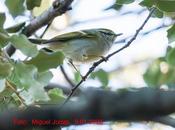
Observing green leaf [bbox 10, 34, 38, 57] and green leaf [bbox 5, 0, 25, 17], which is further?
green leaf [bbox 5, 0, 25, 17]

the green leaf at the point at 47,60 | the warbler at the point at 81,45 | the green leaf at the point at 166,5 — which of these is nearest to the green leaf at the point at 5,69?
the green leaf at the point at 47,60

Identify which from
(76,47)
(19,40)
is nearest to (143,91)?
(19,40)

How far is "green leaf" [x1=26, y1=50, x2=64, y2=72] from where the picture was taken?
100cm

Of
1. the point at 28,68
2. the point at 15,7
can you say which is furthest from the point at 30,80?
the point at 15,7

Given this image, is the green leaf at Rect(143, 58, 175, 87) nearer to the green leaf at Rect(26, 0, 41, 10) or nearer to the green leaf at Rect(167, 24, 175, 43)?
the green leaf at Rect(167, 24, 175, 43)

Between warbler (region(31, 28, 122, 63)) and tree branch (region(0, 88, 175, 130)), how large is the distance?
1154 mm

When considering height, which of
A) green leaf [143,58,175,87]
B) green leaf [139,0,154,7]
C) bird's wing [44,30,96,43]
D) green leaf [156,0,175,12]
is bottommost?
green leaf [143,58,175,87]

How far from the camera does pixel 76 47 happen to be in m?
1.64

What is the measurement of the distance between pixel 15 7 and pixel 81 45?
14.1 inches

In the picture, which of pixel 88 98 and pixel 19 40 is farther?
pixel 19 40

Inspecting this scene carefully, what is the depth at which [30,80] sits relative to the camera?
87 cm

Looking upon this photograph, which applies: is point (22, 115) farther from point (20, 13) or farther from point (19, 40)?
point (20, 13)

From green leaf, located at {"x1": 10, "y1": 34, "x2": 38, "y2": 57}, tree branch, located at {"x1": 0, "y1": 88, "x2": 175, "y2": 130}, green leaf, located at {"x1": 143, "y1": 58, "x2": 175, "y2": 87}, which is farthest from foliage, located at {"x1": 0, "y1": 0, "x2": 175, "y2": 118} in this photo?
tree branch, located at {"x1": 0, "y1": 88, "x2": 175, "y2": 130}

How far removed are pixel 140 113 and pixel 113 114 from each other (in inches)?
0.8
